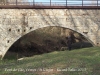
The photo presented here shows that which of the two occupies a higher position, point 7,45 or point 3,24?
point 3,24

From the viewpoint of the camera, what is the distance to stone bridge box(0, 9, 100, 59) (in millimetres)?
17281

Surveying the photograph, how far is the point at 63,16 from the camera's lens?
56.8ft

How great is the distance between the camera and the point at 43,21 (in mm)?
17281

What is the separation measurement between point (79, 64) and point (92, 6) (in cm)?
948

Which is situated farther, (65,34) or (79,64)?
(65,34)

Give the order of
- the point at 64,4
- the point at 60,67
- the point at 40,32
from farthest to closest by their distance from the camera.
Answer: the point at 40,32 → the point at 64,4 → the point at 60,67

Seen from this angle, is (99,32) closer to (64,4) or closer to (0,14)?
(64,4)

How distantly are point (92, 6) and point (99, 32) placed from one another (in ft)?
6.60

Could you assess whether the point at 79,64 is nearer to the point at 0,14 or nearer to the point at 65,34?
the point at 0,14

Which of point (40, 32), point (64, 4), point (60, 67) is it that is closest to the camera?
point (60, 67)

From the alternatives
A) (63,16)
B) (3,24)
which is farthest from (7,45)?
(63,16)

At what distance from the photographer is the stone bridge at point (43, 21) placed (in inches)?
680

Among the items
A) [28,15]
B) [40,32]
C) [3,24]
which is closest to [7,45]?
[3,24]

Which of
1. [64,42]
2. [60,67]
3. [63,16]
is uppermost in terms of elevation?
[63,16]
